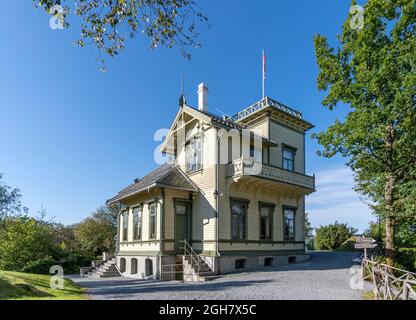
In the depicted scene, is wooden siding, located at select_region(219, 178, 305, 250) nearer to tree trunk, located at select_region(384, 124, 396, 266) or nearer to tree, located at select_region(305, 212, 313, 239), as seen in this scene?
tree trunk, located at select_region(384, 124, 396, 266)

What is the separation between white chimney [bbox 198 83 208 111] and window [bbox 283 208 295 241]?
29.3ft

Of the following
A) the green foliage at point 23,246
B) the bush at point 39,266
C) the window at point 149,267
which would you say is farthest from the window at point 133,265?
the green foliage at point 23,246

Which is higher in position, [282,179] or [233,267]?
[282,179]

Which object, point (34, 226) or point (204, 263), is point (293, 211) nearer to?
point (204, 263)

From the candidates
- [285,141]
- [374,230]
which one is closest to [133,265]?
[285,141]

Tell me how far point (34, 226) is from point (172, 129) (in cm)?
1457

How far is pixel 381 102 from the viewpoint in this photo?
1529cm

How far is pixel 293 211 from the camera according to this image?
21.9m

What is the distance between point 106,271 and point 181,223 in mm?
6565

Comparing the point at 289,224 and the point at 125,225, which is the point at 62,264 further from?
the point at 289,224

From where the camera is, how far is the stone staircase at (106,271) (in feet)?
68.2

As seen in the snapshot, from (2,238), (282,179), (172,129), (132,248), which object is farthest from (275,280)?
(2,238)

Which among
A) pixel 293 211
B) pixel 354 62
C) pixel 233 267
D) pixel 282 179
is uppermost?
pixel 354 62
